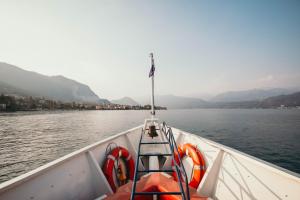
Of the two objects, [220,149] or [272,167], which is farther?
[220,149]

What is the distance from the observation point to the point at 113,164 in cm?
386

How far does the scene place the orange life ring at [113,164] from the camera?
361cm

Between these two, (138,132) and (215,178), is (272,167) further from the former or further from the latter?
(138,132)

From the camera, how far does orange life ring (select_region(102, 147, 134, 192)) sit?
361cm

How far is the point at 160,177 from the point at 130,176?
2290mm

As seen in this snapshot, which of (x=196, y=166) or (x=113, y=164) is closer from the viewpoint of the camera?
(x=113, y=164)

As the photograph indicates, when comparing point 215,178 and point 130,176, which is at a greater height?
Result: point 215,178

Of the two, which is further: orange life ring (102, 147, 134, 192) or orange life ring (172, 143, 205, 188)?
orange life ring (172, 143, 205, 188)

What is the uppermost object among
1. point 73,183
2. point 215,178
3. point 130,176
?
point 73,183

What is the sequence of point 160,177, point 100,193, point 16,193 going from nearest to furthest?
point 16,193 → point 160,177 → point 100,193

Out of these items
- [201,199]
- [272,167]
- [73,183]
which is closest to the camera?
[201,199]

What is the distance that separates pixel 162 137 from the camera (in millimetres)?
6527

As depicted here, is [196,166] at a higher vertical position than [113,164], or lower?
lower

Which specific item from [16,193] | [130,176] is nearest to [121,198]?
[16,193]
